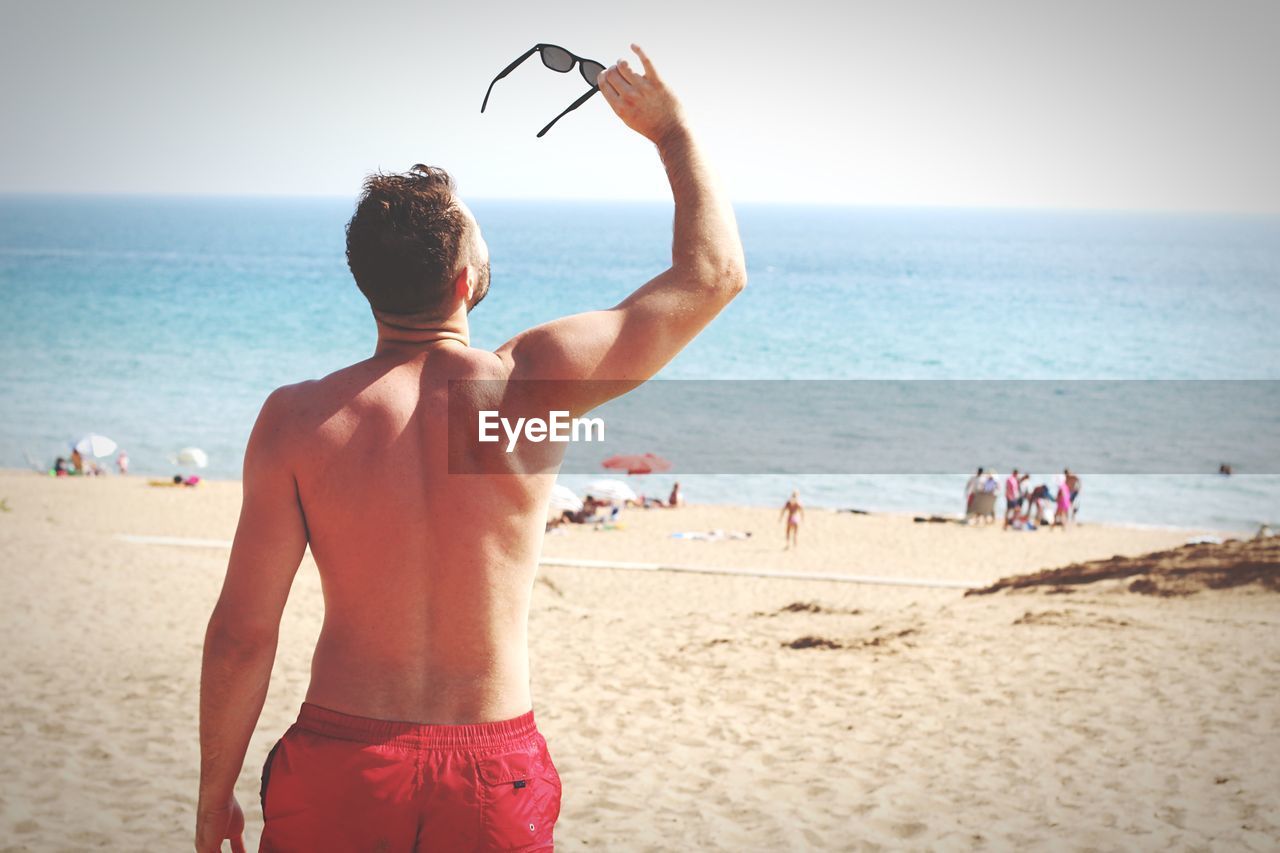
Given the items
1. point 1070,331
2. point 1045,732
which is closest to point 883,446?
point 1045,732

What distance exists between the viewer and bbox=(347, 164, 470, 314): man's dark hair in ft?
5.72

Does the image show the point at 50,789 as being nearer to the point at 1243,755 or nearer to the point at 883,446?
the point at 1243,755

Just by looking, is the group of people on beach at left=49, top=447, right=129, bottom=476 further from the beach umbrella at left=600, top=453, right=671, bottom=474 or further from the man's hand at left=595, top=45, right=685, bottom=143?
the man's hand at left=595, top=45, right=685, bottom=143

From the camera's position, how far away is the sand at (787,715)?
6215 mm

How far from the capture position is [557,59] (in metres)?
1.99

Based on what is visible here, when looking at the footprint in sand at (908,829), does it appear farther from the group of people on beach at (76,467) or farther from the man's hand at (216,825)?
the group of people on beach at (76,467)

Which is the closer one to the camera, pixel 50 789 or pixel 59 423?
pixel 50 789

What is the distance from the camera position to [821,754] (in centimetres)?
743

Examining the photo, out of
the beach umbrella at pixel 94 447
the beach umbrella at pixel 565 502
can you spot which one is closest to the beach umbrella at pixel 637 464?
the beach umbrella at pixel 565 502

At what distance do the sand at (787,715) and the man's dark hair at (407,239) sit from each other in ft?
15.9

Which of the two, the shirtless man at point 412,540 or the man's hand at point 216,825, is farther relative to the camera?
the man's hand at point 216,825

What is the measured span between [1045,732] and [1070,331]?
264ft

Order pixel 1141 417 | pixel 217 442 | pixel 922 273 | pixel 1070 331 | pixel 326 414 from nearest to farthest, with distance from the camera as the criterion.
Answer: pixel 326 414 → pixel 217 442 → pixel 1141 417 → pixel 1070 331 → pixel 922 273

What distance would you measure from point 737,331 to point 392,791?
75.8 meters
